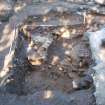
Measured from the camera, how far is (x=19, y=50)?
9500mm

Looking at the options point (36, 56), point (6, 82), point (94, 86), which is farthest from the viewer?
point (36, 56)

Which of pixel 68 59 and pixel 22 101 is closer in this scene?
pixel 22 101

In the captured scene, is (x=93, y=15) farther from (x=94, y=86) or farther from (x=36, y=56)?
(x=94, y=86)

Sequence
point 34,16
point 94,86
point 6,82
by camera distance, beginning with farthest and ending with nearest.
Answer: point 34,16 → point 6,82 → point 94,86

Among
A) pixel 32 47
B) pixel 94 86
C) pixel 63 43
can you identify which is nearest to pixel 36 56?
pixel 32 47

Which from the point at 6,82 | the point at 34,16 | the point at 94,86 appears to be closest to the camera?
the point at 94,86

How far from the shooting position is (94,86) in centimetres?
691

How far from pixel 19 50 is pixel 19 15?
2.21 m

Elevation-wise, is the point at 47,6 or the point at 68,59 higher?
the point at 47,6

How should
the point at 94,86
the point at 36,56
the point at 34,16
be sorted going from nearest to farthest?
the point at 94,86, the point at 36,56, the point at 34,16

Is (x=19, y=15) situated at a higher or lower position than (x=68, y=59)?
higher

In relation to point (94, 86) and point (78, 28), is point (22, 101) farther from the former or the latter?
point (78, 28)

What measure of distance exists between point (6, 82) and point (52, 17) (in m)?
4.11

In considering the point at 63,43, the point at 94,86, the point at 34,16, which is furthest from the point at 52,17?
the point at 94,86
